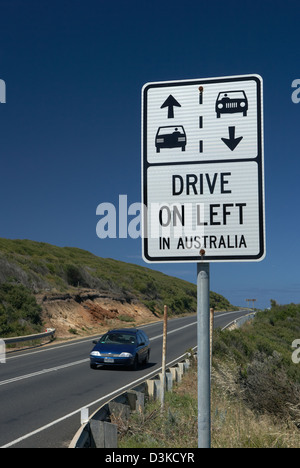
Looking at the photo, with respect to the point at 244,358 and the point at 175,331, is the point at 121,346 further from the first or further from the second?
the point at 175,331

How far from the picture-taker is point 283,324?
45.5 meters

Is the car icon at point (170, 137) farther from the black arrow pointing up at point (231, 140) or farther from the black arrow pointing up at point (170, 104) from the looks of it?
the black arrow pointing up at point (231, 140)

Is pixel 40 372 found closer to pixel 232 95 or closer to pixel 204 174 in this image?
pixel 204 174

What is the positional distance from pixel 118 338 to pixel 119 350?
1.06 metres

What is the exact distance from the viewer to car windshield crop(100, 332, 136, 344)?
1983 cm

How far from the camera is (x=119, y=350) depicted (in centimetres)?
1908

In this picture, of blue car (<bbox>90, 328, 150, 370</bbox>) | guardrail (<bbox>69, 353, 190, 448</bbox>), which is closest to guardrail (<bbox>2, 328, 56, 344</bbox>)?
blue car (<bbox>90, 328, 150, 370</bbox>)

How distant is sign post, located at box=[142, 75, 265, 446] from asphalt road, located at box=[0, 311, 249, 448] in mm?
7320

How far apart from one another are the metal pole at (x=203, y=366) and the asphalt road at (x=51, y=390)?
7137mm

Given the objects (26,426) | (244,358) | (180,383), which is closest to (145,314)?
(244,358)

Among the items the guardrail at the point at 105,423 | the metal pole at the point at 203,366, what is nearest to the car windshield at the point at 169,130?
the metal pole at the point at 203,366

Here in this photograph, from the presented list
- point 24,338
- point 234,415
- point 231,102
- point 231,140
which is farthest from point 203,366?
point 24,338

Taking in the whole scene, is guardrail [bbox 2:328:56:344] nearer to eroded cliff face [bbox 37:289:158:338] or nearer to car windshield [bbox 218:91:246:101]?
eroded cliff face [bbox 37:289:158:338]

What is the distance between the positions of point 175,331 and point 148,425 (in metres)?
32.2
